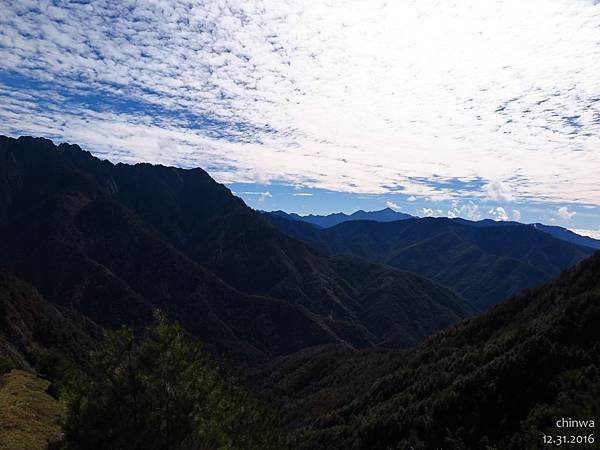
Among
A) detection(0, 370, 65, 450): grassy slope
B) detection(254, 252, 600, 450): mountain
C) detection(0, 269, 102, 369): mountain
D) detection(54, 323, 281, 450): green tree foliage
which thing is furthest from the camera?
detection(0, 269, 102, 369): mountain

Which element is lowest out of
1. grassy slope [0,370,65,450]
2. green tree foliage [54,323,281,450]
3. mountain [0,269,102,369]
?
mountain [0,269,102,369]

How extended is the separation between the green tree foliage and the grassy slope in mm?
1372

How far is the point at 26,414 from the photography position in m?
29.2

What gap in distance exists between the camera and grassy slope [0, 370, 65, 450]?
24.6 m

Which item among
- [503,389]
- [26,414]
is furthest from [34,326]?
[503,389]

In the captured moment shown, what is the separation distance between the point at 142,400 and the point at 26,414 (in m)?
18.2

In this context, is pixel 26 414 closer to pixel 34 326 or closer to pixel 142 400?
pixel 142 400

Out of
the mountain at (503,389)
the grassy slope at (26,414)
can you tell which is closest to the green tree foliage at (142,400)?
the grassy slope at (26,414)

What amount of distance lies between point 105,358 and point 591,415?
19.4m

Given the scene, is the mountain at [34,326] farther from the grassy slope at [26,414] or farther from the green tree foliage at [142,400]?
the green tree foliage at [142,400]

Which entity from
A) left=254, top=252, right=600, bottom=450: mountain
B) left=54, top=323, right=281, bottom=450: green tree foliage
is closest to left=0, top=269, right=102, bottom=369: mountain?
left=254, top=252, right=600, bottom=450: mountain

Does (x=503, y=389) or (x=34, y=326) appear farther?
(x=34, y=326)

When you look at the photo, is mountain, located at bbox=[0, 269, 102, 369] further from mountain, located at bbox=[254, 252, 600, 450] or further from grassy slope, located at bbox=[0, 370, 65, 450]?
mountain, located at bbox=[254, 252, 600, 450]

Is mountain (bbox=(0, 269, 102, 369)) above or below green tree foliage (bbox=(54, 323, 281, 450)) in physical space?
below
